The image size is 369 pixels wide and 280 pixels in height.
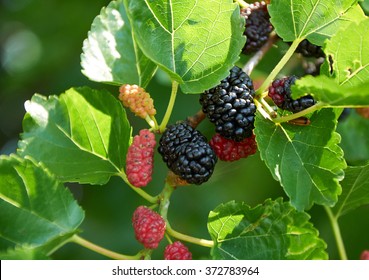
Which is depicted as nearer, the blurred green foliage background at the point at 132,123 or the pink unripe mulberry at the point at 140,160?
the pink unripe mulberry at the point at 140,160

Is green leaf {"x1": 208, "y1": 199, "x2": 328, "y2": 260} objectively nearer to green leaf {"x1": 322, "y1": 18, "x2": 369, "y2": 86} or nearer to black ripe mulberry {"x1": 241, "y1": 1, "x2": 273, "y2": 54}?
green leaf {"x1": 322, "y1": 18, "x2": 369, "y2": 86}

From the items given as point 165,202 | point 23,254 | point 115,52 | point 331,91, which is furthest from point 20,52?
point 331,91

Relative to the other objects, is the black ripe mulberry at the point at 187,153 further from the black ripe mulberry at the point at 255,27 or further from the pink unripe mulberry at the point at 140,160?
the black ripe mulberry at the point at 255,27

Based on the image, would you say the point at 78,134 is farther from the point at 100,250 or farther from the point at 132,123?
the point at 132,123

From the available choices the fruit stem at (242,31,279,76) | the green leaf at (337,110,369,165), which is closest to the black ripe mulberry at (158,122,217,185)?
the fruit stem at (242,31,279,76)

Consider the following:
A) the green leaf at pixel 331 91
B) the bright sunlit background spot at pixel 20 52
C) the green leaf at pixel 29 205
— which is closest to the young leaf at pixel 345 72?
the green leaf at pixel 331 91

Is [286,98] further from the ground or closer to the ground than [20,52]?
further from the ground
